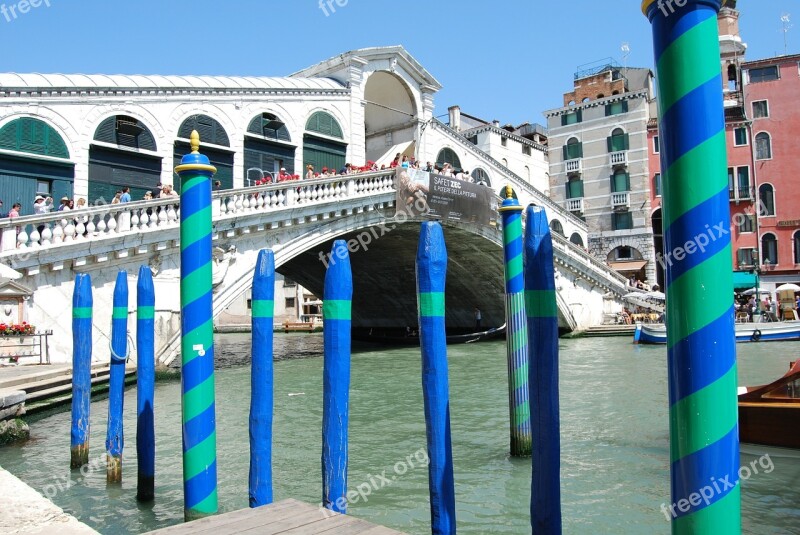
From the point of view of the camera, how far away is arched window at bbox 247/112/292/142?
1418cm

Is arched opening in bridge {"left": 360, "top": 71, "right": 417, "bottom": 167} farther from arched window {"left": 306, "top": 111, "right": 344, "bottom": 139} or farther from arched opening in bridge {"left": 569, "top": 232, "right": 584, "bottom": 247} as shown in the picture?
arched opening in bridge {"left": 569, "top": 232, "right": 584, "bottom": 247}

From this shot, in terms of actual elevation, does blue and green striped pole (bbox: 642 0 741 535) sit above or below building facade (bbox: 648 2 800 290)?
below

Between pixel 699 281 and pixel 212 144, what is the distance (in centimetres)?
1295

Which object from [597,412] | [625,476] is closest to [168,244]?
[597,412]

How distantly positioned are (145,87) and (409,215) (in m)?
5.94

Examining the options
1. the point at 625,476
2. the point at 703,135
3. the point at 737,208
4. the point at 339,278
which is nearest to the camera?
the point at 703,135

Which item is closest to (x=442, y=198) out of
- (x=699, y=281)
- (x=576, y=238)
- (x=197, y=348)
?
(x=576, y=238)

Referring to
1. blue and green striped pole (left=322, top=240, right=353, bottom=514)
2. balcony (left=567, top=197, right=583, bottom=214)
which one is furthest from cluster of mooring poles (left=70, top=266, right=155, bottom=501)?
balcony (left=567, top=197, right=583, bottom=214)

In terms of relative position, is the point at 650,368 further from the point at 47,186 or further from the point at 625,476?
the point at 47,186

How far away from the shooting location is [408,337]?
21.0 m

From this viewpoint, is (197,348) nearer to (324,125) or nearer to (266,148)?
(266,148)

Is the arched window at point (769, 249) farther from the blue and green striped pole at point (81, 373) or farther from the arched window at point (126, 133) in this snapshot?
the blue and green striped pole at point (81, 373)

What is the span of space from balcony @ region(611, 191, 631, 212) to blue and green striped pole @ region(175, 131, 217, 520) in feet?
80.4

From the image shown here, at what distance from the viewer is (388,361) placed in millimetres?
14844
